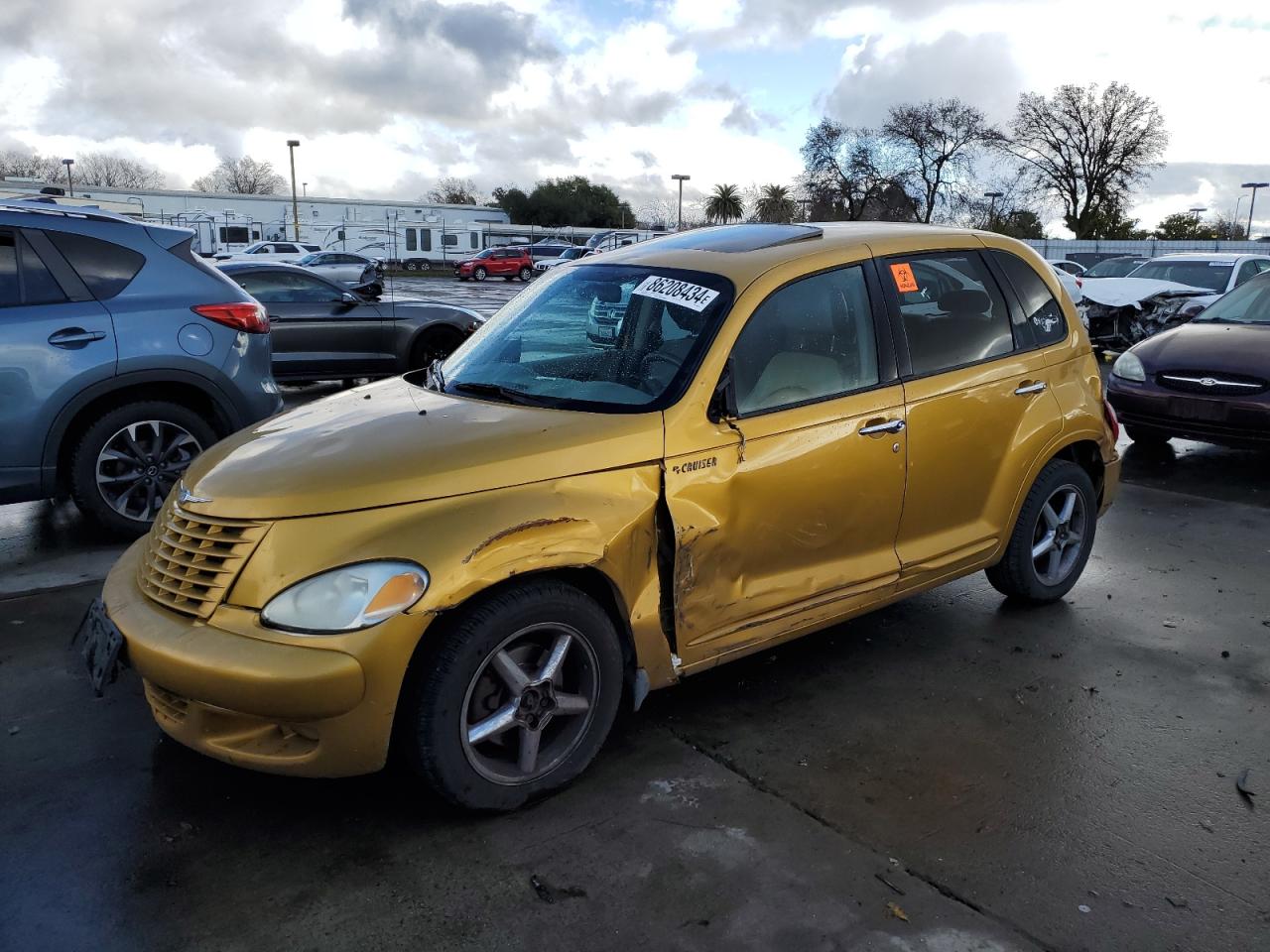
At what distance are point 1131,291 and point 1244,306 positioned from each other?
628cm

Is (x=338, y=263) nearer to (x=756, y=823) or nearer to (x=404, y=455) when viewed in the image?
(x=404, y=455)

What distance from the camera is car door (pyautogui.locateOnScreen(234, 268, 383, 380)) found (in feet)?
34.7

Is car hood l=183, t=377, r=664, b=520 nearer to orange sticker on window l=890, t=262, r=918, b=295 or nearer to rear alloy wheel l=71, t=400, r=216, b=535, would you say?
orange sticker on window l=890, t=262, r=918, b=295

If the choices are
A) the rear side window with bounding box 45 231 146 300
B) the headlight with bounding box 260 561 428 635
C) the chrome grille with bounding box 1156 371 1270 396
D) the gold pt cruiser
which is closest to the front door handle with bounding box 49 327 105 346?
the rear side window with bounding box 45 231 146 300

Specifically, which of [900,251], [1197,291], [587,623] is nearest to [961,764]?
[587,623]

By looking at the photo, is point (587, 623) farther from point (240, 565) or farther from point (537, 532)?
point (240, 565)

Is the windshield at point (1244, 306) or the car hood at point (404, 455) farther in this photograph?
Result: the windshield at point (1244, 306)

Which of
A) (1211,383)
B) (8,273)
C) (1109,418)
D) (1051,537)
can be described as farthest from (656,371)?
(1211,383)

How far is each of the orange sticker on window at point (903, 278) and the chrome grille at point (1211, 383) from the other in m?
4.79

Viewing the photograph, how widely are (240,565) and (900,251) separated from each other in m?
2.78

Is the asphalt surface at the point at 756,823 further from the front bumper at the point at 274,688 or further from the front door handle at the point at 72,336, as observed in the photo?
the front door handle at the point at 72,336

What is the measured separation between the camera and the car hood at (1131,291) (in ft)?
46.9

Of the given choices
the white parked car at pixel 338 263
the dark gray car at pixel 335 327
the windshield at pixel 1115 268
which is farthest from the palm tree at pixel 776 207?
the dark gray car at pixel 335 327

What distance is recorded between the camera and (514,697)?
2.99 metres
